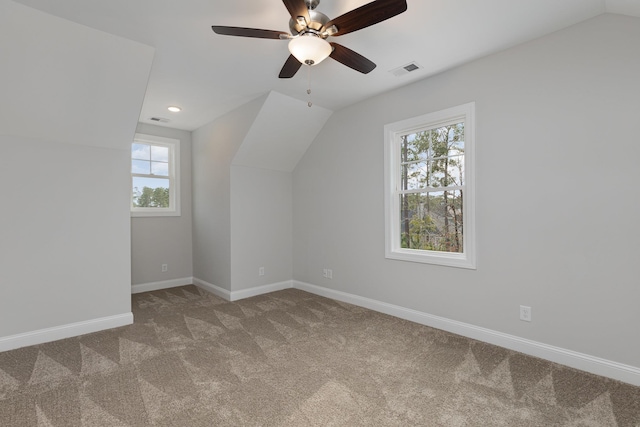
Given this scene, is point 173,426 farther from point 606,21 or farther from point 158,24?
point 606,21

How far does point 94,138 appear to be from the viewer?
3193mm

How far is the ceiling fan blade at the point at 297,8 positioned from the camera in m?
1.73

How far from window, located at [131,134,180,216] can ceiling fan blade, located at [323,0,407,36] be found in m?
3.97

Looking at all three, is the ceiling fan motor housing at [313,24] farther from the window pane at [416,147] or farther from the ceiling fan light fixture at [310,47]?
the window pane at [416,147]

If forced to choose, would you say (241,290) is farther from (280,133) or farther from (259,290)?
(280,133)

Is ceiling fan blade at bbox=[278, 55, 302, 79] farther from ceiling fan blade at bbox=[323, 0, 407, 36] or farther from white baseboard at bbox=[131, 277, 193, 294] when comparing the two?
white baseboard at bbox=[131, 277, 193, 294]

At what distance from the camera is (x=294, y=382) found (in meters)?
2.27

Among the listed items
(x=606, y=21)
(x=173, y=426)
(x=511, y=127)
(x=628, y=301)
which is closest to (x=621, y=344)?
(x=628, y=301)

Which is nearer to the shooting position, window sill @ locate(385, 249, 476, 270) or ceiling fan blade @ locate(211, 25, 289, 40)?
ceiling fan blade @ locate(211, 25, 289, 40)

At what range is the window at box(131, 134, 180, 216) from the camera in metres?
4.79

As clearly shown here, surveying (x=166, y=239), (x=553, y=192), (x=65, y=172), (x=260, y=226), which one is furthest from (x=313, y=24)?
(x=166, y=239)

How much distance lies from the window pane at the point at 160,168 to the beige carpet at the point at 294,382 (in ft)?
8.40

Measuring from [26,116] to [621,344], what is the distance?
5100 millimetres

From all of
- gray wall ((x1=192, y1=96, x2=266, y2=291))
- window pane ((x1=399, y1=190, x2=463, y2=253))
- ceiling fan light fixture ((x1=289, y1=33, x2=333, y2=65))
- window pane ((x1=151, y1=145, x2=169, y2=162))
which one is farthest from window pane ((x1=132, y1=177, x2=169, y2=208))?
ceiling fan light fixture ((x1=289, y1=33, x2=333, y2=65))
